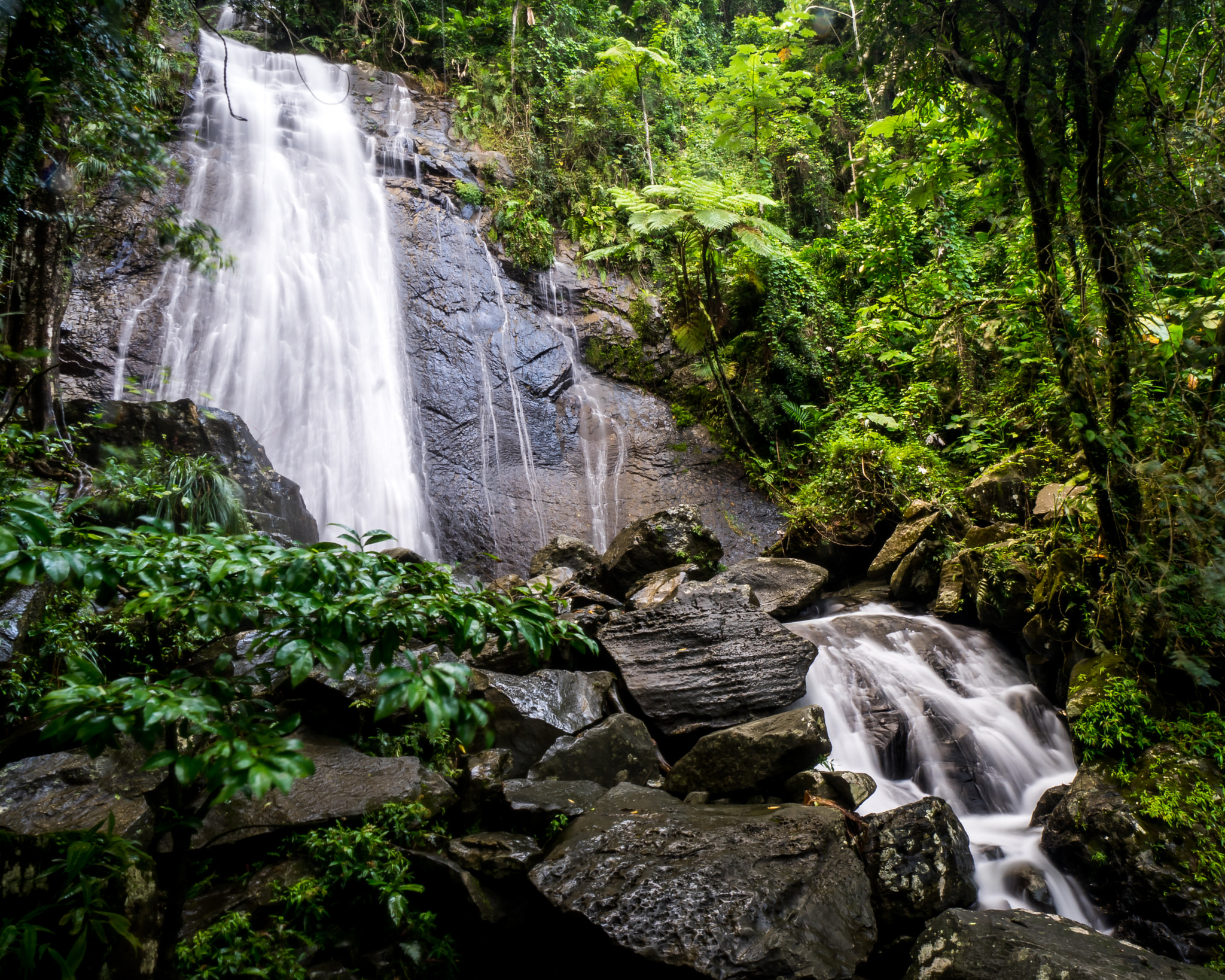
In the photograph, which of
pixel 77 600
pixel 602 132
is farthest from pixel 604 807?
pixel 602 132

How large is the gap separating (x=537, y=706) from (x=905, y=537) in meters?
5.17

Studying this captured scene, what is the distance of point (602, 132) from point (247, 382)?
368 inches

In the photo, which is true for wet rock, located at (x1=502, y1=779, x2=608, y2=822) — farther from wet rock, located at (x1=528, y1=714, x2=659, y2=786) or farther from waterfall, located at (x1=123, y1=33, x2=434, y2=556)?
waterfall, located at (x1=123, y1=33, x2=434, y2=556)

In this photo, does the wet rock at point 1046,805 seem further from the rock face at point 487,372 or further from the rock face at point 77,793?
the rock face at point 487,372

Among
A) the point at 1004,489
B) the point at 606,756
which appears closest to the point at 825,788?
the point at 606,756

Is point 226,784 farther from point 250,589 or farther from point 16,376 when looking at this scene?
point 16,376

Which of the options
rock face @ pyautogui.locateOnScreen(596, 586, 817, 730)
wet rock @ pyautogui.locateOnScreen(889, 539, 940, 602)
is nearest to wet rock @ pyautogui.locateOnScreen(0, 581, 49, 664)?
rock face @ pyautogui.locateOnScreen(596, 586, 817, 730)

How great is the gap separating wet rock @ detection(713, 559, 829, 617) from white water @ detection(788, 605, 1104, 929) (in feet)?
2.21

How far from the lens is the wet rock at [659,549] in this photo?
23.7 ft

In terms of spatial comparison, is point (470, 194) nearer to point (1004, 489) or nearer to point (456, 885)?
point (1004, 489)

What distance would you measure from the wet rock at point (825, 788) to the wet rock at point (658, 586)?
222cm

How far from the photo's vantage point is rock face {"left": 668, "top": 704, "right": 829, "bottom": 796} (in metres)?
4.10

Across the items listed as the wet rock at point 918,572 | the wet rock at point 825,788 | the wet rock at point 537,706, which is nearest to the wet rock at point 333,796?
the wet rock at point 537,706

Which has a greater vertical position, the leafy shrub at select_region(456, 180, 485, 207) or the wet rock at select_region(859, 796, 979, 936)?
the leafy shrub at select_region(456, 180, 485, 207)
